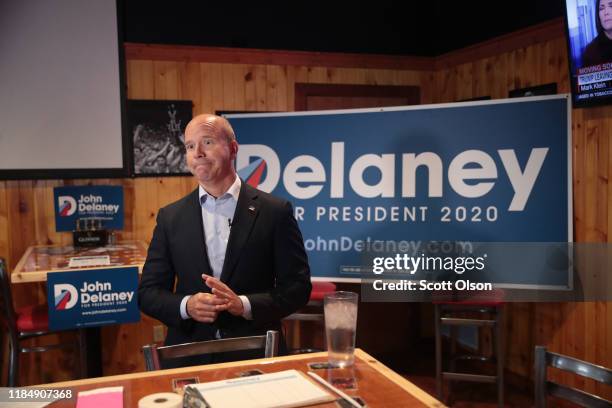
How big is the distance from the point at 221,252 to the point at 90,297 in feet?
4.82

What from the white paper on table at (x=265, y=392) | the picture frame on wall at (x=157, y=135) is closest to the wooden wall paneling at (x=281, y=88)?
the picture frame on wall at (x=157, y=135)

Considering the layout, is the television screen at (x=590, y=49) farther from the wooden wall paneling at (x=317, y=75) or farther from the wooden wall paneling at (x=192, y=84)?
the wooden wall paneling at (x=192, y=84)

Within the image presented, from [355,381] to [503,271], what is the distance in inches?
86.9

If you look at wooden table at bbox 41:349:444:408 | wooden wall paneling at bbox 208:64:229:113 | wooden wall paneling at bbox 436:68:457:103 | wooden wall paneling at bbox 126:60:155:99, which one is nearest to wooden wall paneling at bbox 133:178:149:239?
wooden wall paneling at bbox 126:60:155:99

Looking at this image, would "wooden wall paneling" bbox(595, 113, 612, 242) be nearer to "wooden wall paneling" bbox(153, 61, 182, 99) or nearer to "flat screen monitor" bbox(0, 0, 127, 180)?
"wooden wall paneling" bbox(153, 61, 182, 99)

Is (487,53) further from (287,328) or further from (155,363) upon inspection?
(155,363)

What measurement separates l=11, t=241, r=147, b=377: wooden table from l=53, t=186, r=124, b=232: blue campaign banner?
182 mm

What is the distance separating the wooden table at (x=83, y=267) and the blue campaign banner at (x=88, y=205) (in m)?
0.18

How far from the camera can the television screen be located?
2.88 meters

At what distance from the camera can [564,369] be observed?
1.57m

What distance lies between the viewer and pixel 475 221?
337cm

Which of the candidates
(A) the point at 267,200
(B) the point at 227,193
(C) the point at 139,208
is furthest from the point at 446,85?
(B) the point at 227,193

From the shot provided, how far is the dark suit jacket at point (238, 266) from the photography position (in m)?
1.86

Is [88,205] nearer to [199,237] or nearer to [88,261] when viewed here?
[88,261]
